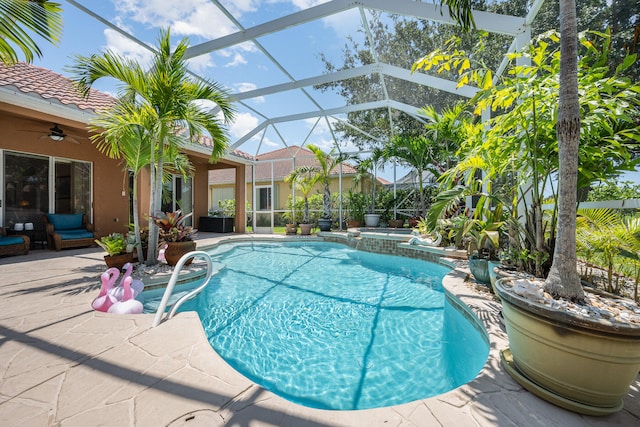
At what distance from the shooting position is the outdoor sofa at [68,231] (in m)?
7.28

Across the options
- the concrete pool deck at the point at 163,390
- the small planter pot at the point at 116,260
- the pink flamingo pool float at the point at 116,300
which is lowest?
the concrete pool deck at the point at 163,390

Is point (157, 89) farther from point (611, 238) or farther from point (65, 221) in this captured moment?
point (611, 238)

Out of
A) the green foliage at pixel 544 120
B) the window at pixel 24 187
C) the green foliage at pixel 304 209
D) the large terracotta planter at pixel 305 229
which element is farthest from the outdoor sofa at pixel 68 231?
the green foliage at pixel 544 120

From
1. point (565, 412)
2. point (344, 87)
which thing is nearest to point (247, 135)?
point (344, 87)

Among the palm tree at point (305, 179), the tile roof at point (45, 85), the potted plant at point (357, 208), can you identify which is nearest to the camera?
the tile roof at point (45, 85)

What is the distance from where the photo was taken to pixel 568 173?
1.89 metres

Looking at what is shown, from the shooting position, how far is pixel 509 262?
344 centimetres

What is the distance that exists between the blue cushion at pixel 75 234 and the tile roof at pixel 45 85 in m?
3.54

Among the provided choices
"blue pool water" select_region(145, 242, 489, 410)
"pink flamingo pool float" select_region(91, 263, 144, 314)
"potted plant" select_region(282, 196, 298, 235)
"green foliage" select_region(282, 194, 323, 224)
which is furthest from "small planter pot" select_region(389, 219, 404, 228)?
"pink flamingo pool float" select_region(91, 263, 144, 314)

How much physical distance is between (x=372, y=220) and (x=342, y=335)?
32.1ft

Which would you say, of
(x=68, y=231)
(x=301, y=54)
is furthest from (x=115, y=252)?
(x=301, y=54)

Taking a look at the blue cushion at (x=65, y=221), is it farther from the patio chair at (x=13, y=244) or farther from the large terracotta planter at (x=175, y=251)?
the large terracotta planter at (x=175, y=251)

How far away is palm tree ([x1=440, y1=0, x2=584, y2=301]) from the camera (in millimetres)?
1840

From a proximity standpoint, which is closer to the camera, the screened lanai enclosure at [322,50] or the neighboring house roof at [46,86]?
the neighboring house roof at [46,86]
